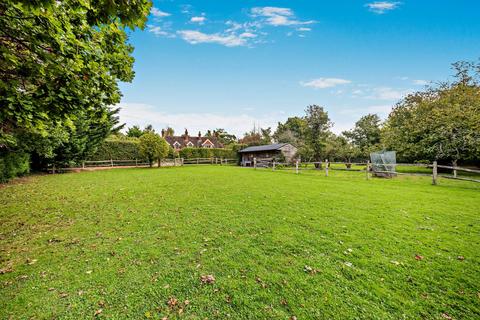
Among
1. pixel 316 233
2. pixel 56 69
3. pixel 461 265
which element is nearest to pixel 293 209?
pixel 316 233

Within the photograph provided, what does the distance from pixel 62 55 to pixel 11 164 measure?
1488 centimetres

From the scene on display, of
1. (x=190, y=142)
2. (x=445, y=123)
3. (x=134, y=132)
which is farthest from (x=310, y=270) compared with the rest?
(x=134, y=132)

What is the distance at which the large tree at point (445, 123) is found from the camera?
15.0m

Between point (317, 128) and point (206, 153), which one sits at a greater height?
point (317, 128)

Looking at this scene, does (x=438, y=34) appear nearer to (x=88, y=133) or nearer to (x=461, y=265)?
(x=461, y=265)

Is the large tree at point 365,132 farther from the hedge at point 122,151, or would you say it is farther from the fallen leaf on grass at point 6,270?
the fallen leaf on grass at point 6,270

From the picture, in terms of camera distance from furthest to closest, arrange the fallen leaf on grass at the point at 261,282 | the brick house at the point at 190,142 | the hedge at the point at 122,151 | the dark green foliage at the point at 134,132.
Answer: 1. the brick house at the point at 190,142
2. the dark green foliage at the point at 134,132
3. the hedge at the point at 122,151
4. the fallen leaf on grass at the point at 261,282

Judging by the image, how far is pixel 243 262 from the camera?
3.26 m

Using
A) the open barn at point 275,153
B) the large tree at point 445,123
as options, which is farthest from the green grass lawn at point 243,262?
the open barn at point 275,153

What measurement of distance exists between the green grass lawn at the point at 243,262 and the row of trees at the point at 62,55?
2755 mm

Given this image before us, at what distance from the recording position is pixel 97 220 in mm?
5422

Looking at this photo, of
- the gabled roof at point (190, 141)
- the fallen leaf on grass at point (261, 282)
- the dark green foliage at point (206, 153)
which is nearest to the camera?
the fallen leaf on grass at point (261, 282)

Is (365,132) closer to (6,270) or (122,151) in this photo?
(122,151)

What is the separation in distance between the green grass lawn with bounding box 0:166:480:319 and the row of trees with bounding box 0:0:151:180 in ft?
9.04
